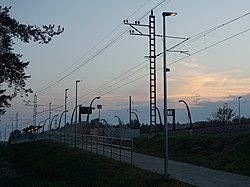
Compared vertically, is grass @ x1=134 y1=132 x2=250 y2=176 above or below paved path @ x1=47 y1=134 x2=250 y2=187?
above

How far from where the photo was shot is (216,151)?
2953 cm

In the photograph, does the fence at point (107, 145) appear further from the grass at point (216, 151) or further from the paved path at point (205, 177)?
the grass at point (216, 151)

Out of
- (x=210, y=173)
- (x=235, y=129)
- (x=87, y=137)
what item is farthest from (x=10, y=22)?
(x=235, y=129)

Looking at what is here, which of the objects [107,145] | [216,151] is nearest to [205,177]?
[216,151]

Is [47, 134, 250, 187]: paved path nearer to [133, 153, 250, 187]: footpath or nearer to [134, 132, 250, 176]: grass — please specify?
[133, 153, 250, 187]: footpath

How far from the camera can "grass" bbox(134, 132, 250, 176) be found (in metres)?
24.2

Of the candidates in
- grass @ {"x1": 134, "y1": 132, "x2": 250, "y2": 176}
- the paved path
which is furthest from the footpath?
grass @ {"x1": 134, "y1": 132, "x2": 250, "y2": 176}

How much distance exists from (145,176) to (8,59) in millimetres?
10604

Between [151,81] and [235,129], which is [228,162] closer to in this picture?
[235,129]

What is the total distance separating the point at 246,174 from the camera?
21.5m

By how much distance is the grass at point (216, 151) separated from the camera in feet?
79.4

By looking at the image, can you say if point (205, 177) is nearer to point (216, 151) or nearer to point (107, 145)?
point (216, 151)

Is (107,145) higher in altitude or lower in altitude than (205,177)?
higher

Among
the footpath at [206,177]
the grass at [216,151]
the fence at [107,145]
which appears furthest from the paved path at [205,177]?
the fence at [107,145]
